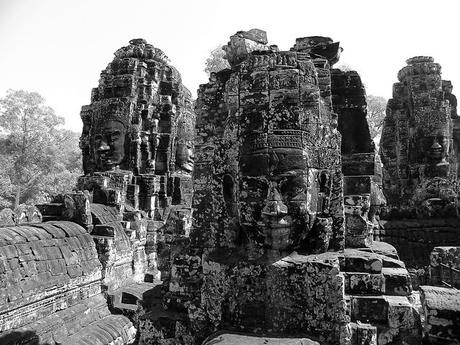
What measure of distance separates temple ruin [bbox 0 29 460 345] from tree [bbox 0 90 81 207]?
18532 mm

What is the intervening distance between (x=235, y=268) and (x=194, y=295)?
89cm

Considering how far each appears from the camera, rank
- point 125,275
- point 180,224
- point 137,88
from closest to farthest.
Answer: point 180,224 → point 125,275 → point 137,88

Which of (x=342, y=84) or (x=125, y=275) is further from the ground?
(x=342, y=84)

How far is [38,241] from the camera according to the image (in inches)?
244

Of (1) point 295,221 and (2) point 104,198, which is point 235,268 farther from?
(2) point 104,198

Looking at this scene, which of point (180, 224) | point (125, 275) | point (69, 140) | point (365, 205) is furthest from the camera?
point (69, 140)

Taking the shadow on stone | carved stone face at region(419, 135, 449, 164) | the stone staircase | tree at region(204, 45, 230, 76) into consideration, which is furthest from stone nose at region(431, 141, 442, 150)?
tree at region(204, 45, 230, 76)

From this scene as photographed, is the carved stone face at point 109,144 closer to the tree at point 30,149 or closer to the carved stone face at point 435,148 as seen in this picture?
the carved stone face at point 435,148

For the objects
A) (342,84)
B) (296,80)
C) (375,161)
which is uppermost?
(342,84)

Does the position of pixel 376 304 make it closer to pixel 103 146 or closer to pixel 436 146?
pixel 103 146

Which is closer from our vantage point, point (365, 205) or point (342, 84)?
point (365, 205)

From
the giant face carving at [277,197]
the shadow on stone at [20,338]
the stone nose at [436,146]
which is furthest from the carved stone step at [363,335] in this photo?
the stone nose at [436,146]

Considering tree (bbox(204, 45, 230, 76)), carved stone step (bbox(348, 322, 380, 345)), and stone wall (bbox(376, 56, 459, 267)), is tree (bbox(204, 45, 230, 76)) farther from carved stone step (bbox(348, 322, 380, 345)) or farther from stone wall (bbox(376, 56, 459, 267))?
carved stone step (bbox(348, 322, 380, 345))

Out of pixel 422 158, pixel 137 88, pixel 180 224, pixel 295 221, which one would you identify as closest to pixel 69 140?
pixel 137 88
